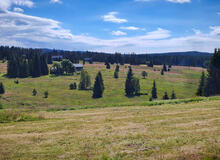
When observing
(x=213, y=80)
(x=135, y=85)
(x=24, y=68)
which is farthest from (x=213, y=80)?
(x=24, y=68)

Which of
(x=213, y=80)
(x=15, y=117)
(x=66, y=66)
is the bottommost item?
(x=15, y=117)

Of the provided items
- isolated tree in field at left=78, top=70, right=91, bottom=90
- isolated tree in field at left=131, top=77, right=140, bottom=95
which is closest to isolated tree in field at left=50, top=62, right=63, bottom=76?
isolated tree in field at left=78, top=70, right=91, bottom=90

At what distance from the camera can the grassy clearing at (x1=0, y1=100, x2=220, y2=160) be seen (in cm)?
910

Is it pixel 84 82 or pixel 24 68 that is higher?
pixel 24 68

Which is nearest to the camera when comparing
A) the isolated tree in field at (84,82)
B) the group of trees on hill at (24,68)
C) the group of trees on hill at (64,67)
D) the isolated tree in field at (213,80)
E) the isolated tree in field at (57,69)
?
the isolated tree in field at (213,80)

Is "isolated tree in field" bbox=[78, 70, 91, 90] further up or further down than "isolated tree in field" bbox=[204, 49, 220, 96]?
further down

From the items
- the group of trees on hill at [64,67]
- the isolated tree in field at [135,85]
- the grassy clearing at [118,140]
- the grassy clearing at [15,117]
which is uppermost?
the group of trees on hill at [64,67]

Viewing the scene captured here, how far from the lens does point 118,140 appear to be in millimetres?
10953

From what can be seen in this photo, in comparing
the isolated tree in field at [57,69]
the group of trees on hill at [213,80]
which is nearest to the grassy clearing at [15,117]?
the group of trees on hill at [213,80]

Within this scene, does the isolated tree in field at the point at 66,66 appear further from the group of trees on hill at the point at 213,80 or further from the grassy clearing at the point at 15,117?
the grassy clearing at the point at 15,117

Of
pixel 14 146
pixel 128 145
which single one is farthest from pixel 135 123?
pixel 14 146

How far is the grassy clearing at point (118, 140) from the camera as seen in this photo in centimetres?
910

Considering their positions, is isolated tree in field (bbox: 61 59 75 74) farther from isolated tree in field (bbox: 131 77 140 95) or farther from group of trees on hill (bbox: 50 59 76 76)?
isolated tree in field (bbox: 131 77 140 95)

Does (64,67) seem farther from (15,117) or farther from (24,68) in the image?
(15,117)
